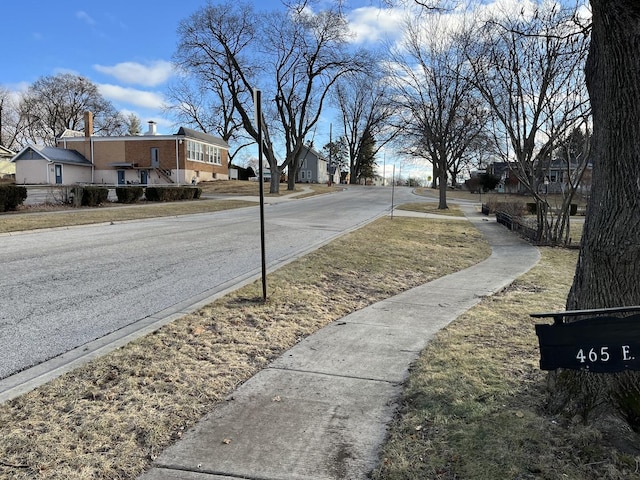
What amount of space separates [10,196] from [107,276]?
13718mm

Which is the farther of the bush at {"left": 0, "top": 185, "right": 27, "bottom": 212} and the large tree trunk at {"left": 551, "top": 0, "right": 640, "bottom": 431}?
the bush at {"left": 0, "top": 185, "right": 27, "bottom": 212}

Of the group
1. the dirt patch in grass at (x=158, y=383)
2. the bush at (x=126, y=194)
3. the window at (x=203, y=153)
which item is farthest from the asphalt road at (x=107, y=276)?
the window at (x=203, y=153)

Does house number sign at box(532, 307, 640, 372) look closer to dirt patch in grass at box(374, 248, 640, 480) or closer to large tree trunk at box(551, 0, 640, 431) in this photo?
large tree trunk at box(551, 0, 640, 431)

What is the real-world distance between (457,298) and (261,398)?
423 cm

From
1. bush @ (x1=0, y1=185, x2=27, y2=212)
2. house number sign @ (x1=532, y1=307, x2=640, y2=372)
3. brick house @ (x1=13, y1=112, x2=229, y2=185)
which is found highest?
brick house @ (x1=13, y1=112, x2=229, y2=185)

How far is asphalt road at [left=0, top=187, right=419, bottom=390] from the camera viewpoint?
4.99 meters

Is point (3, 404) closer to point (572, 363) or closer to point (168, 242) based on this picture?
point (572, 363)

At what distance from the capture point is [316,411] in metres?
3.36

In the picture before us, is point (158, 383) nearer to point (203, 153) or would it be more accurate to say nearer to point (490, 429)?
point (490, 429)

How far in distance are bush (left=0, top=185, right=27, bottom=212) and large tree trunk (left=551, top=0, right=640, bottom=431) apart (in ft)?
66.5

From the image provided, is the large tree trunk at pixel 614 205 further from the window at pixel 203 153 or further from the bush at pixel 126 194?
the window at pixel 203 153

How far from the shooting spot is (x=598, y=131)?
126 inches

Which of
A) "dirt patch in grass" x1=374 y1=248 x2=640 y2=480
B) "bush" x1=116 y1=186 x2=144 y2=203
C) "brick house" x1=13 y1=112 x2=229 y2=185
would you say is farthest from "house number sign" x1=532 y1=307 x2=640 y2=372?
"brick house" x1=13 y1=112 x2=229 y2=185

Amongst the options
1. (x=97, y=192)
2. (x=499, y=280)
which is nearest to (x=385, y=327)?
(x=499, y=280)
